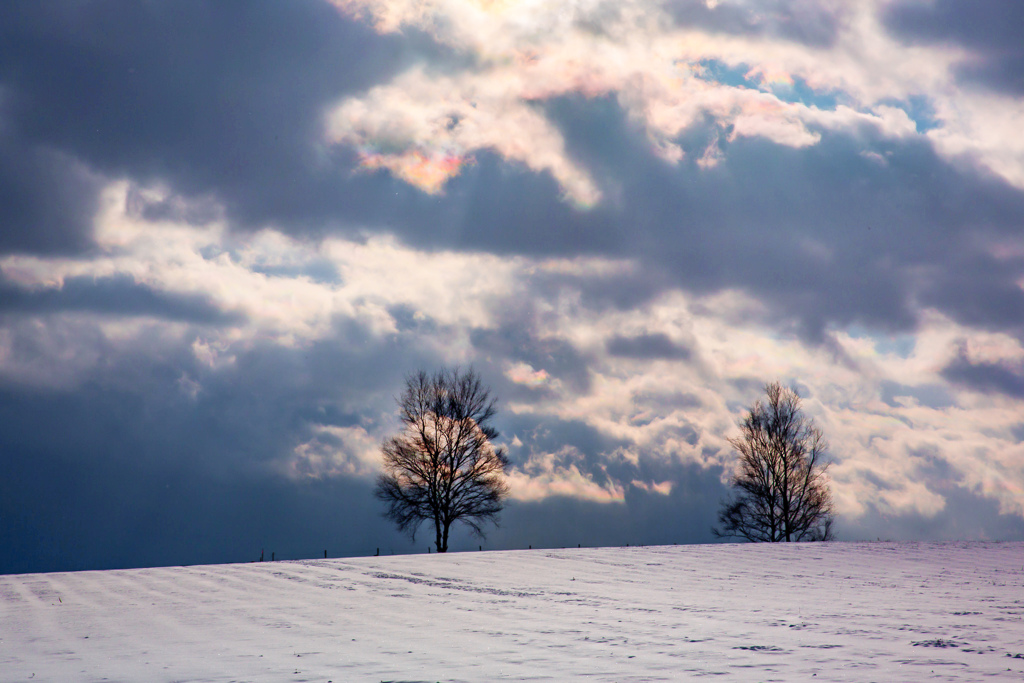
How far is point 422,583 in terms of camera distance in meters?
23.9

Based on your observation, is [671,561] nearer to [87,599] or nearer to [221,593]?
[221,593]

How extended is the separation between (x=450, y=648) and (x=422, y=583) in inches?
439

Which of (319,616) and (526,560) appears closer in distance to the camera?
(319,616)

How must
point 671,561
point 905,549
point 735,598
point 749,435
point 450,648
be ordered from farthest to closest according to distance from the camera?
point 749,435 < point 905,549 < point 671,561 < point 735,598 < point 450,648

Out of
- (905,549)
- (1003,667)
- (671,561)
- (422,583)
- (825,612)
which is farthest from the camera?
(905,549)

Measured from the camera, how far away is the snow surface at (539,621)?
11.2 m

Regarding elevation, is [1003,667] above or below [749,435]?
below

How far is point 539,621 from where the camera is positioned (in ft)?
52.5

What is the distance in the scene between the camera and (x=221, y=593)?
2244cm

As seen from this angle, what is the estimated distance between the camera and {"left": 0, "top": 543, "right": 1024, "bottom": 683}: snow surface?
11219mm

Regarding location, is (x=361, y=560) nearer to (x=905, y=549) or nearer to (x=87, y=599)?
(x=87, y=599)

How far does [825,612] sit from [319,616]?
11453 millimetres

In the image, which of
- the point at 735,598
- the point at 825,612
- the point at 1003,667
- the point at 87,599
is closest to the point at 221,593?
the point at 87,599

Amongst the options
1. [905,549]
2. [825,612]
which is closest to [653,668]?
[825,612]
